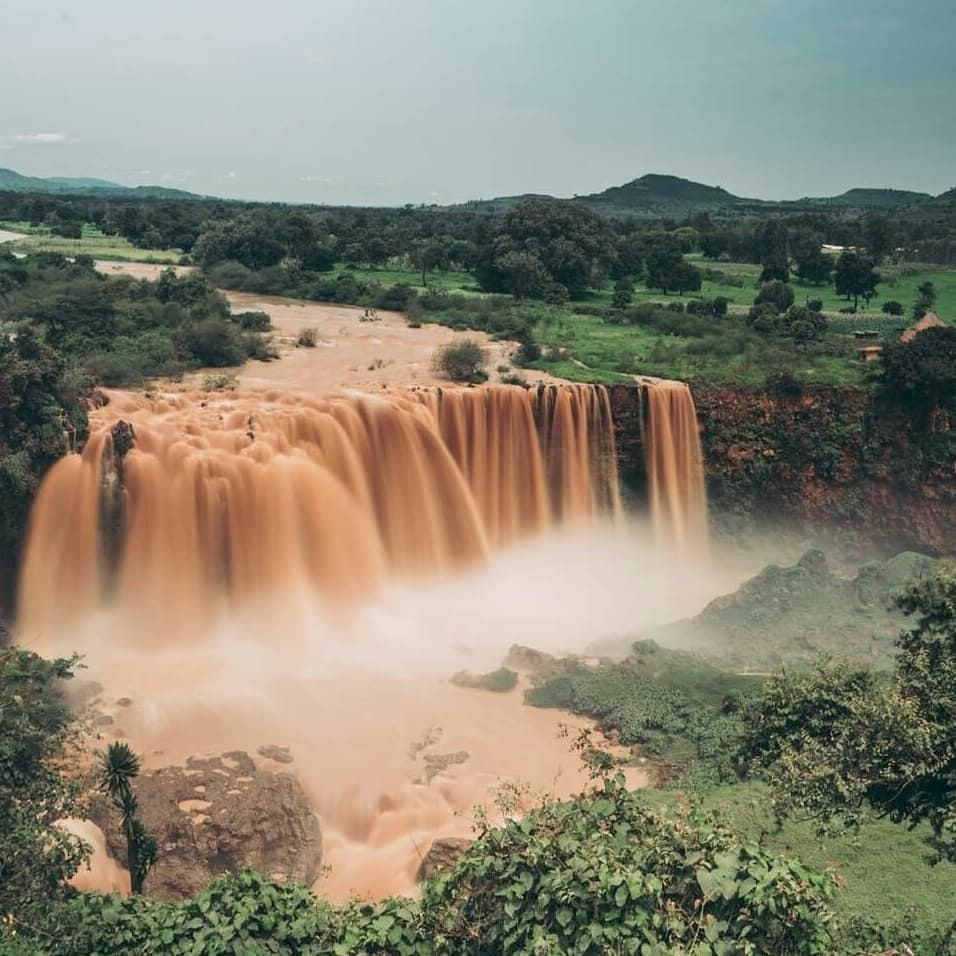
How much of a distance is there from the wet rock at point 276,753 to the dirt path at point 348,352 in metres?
12.8

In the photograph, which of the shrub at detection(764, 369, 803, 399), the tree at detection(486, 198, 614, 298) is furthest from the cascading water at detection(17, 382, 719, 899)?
the tree at detection(486, 198, 614, 298)

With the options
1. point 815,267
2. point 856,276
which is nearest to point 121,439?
point 856,276

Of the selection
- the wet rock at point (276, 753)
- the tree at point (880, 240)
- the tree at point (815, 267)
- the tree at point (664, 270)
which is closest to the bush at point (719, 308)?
the tree at point (664, 270)

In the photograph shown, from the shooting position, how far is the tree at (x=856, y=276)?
53.4 m

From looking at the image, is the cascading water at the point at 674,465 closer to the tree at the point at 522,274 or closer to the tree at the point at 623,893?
the tree at the point at 522,274

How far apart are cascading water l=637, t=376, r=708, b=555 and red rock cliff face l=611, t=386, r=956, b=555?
384 millimetres

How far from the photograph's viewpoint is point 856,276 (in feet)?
176

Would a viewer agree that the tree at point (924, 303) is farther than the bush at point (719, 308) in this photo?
Yes

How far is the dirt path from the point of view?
30.5 m

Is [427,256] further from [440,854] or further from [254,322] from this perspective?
[440,854]

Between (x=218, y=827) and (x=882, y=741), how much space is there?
989cm

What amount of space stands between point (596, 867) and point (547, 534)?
71.4 ft

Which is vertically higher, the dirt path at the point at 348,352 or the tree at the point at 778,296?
the tree at the point at 778,296

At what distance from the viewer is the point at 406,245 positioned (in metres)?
68.2
